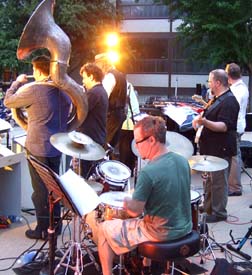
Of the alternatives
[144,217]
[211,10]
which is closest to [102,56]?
[144,217]

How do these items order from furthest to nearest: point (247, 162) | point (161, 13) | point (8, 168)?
point (161, 13), point (247, 162), point (8, 168)

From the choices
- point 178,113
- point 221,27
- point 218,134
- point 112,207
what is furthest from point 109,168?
point 221,27

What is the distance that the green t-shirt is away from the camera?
3200 mm

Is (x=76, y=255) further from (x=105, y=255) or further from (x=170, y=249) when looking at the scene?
(x=170, y=249)

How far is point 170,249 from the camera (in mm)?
3258

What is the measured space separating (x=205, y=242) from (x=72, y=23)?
62.9 feet

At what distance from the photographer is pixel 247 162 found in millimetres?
8547

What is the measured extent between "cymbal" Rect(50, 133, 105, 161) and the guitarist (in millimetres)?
1646

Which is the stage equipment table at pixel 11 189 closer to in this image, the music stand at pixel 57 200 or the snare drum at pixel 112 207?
the music stand at pixel 57 200

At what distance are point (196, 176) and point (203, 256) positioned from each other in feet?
11.6

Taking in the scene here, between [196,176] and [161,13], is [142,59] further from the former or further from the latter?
[196,176]

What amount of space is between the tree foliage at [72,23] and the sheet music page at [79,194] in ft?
65.2

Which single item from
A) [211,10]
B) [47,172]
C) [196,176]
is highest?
[211,10]

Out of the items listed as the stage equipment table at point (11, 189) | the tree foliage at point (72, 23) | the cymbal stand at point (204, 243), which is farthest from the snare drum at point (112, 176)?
the tree foliage at point (72, 23)
